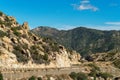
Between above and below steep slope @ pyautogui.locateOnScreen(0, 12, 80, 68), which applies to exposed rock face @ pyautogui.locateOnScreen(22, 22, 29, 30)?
above

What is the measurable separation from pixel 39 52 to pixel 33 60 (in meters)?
10.4

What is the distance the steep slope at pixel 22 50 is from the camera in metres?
77.3

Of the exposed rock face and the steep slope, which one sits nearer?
the steep slope

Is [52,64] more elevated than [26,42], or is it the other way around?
[26,42]

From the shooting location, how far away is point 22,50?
85625mm

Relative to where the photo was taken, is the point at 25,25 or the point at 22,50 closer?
the point at 22,50

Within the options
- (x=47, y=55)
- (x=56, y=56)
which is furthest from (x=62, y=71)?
(x=56, y=56)

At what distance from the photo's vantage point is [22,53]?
8550 centimetres

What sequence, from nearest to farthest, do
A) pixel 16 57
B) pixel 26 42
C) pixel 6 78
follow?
pixel 6 78
pixel 16 57
pixel 26 42

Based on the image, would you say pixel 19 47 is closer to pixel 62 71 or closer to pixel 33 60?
pixel 33 60

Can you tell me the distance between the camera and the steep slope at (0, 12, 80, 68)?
77.3m

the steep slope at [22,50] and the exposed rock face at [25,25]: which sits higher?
the exposed rock face at [25,25]

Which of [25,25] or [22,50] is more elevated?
[25,25]

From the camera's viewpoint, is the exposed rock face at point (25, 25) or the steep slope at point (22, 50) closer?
the steep slope at point (22, 50)
